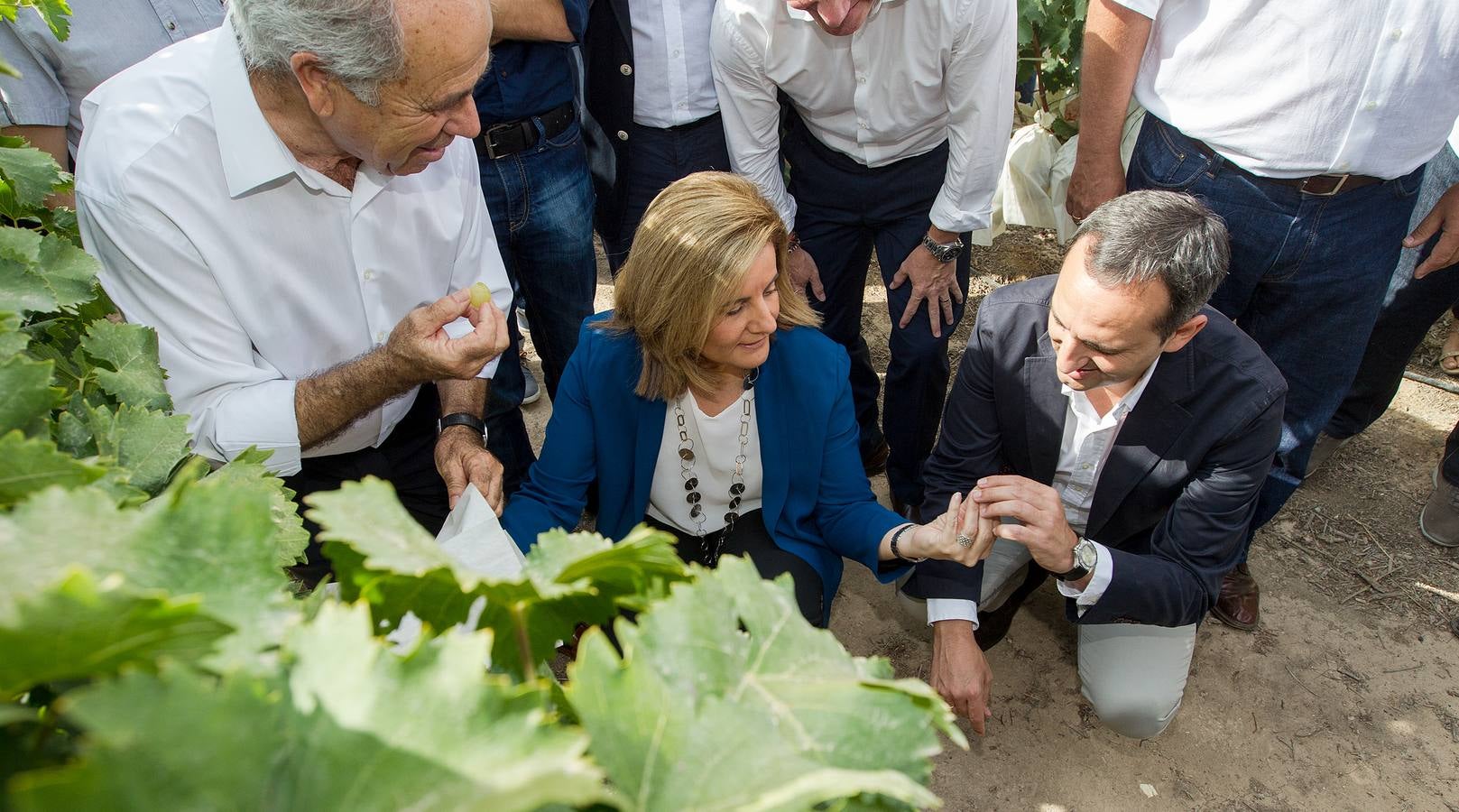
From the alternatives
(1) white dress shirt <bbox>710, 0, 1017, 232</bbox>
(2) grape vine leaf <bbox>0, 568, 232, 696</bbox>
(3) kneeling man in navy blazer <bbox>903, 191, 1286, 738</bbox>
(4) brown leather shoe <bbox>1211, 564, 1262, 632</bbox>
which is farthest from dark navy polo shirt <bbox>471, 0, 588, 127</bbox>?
(4) brown leather shoe <bbox>1211, 564, 1262, 632</bbox>

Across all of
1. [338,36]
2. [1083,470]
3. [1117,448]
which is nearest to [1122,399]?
[1117,448]

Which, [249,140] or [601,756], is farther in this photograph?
[249,140]

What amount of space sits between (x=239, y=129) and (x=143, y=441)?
129 cm

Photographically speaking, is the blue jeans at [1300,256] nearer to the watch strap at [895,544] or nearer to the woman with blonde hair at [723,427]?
the woman with blonde hair at [723,427]

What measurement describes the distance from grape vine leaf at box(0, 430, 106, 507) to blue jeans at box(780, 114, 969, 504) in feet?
9.31

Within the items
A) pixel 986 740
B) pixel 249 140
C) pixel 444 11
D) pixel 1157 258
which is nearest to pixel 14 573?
pixel 444 11

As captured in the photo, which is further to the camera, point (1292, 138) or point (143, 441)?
point (1292, 138)

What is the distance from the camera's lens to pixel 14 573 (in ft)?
1.80

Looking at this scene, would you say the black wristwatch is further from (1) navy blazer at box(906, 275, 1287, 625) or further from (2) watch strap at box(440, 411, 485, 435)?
(1) navy blazer at box(906, 275, 1287, 625)

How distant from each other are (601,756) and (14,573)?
345 millimetres

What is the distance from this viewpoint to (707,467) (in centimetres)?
286

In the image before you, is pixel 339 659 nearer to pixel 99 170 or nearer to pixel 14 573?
pixel 14 573

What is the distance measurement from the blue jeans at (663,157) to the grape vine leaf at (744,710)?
9.64ft

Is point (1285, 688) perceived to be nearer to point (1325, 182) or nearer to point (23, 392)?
point (1325, 182)
